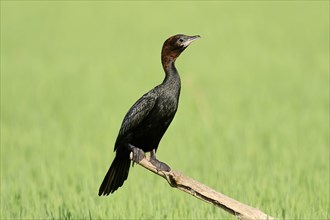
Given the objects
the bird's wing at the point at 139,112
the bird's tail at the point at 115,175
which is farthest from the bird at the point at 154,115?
the bird's tail at the point at 115,175

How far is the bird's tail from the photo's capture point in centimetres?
516

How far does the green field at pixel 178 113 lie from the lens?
22.4 ft

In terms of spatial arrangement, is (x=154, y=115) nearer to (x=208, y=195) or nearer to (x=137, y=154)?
(x=137, y=154)

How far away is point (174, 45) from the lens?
15.1 feet

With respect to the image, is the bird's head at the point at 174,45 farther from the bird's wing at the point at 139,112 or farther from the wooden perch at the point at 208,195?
the wooden perch at the point at 208,195

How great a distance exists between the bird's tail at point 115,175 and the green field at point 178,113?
81 centimetres

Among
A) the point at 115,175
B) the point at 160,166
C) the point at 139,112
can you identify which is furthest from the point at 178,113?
the point at 160,166

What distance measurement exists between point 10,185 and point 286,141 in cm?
400

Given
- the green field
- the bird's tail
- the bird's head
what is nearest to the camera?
the bird's head

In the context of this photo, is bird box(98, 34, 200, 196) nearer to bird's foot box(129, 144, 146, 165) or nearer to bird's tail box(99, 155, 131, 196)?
bird's foot box(129, 144, 146, 165)

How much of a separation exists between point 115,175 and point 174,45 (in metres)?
1.14

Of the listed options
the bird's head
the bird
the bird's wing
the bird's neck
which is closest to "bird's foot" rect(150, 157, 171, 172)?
the bird

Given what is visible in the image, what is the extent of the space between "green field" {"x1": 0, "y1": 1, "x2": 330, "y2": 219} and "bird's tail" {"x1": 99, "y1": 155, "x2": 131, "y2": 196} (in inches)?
32.1

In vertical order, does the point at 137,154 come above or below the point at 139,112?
below
